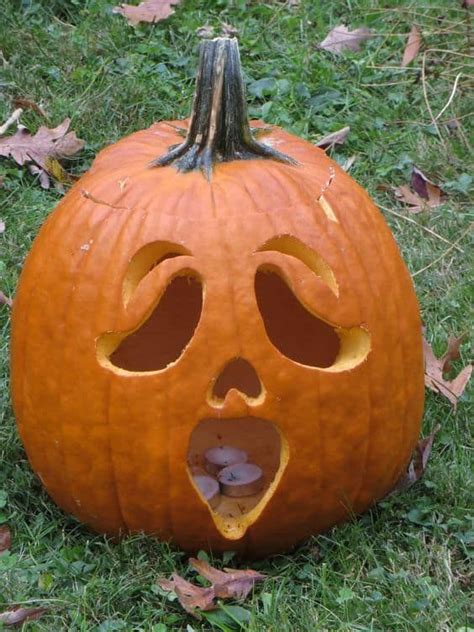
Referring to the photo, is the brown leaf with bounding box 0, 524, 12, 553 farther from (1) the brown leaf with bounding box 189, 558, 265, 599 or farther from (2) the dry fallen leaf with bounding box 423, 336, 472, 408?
(2) the dry fallen leaf with bounding box 423, 336, 472, 408

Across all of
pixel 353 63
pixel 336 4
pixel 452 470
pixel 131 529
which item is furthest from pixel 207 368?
pixel 336 4

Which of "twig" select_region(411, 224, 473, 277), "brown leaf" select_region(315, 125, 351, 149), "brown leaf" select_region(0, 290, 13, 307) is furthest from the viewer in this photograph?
"brown leaf" select_region(315, 125, 351, 149)

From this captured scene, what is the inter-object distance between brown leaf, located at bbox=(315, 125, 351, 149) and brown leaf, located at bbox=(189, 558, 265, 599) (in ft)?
7.59

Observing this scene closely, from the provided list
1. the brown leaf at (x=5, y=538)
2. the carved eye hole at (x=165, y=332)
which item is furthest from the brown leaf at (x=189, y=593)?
the carved eye hole at (x=165, y=332)

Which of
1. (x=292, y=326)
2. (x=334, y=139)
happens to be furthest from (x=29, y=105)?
(x=292, y=326)

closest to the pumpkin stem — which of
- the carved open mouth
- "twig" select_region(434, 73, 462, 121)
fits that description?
the carved open mouth

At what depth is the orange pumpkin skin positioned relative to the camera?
7.45ft

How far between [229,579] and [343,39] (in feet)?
10.2

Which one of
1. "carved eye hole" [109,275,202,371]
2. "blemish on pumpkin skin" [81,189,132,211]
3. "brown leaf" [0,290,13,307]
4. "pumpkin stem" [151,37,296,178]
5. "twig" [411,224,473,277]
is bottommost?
"twig" [411,224,473,277]

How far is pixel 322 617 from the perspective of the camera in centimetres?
226

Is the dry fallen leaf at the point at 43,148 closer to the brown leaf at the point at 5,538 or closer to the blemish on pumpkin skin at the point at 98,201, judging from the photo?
the blemish on pumpkin skin at the point at 98,201

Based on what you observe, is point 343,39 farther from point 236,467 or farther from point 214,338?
point 214,338

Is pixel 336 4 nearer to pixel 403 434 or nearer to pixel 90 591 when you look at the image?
pixel 403 434

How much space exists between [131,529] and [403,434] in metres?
0.66
